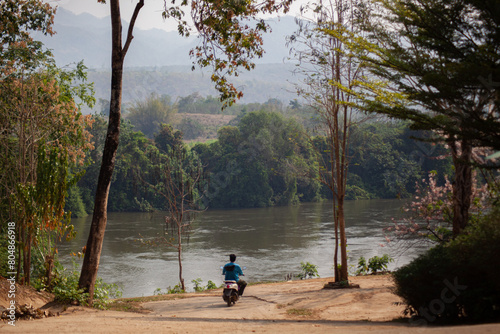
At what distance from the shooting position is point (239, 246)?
1025 inches

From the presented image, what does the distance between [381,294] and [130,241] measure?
21.0 m

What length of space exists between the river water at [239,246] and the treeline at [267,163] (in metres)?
5.16

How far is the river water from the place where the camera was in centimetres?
1912

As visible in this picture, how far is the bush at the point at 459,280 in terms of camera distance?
15.9 feet

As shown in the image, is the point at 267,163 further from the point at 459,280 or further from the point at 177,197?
the point at 459,280

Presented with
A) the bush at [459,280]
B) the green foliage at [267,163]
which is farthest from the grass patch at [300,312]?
the green foliage at [267,163]

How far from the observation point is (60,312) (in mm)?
6703

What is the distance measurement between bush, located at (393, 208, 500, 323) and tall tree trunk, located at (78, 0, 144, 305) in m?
4.47

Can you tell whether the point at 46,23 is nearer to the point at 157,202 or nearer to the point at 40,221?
the point at 40,221

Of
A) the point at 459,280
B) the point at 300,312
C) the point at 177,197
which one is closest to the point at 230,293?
the point at 300,312

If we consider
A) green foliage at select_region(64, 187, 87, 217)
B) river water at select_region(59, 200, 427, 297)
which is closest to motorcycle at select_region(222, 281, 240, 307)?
river water at select_region(59, 200, 427, 297)

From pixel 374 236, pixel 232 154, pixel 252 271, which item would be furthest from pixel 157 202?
pixel 252 271

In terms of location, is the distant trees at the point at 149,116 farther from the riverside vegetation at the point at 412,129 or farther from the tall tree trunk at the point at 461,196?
the tall tree trunk at the point at 461,196

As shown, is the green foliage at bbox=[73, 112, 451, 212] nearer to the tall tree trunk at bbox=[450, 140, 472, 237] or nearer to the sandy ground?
the sandy ground
